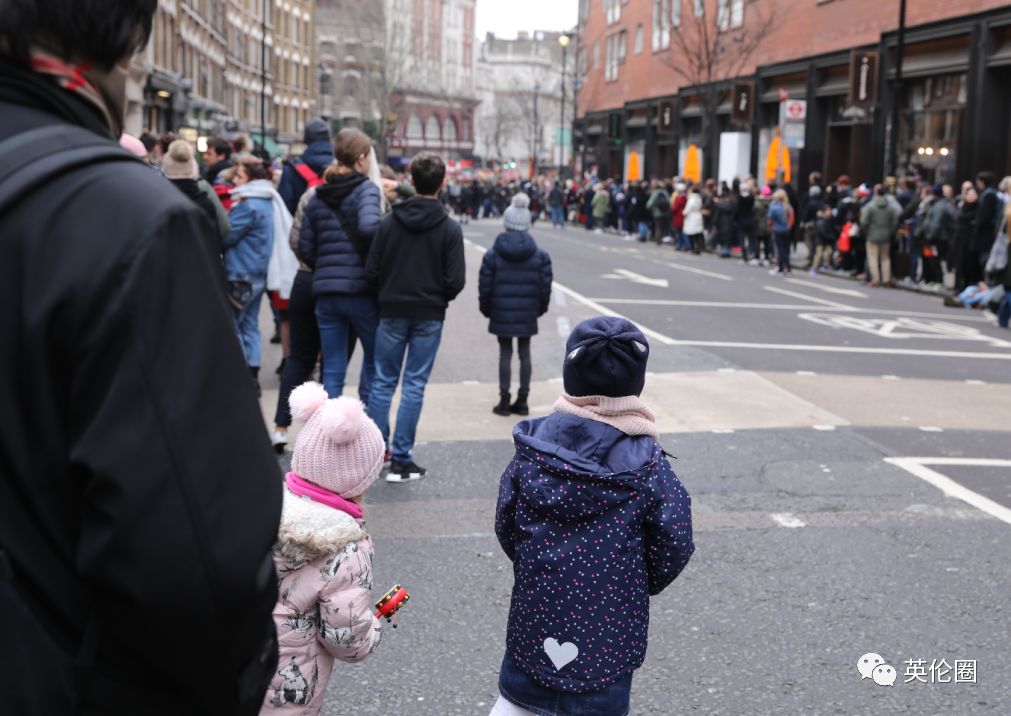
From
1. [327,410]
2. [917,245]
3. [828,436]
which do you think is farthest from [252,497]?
[917,245]

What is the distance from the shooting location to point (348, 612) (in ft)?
10.4

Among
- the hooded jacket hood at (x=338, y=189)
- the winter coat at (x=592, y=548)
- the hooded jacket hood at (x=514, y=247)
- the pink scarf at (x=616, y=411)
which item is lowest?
the winter coat at (x=592, y=548)

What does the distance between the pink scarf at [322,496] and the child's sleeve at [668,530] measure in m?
0.77

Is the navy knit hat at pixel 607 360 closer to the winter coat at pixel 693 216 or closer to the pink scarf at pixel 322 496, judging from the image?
the pink scarf at pixel 322 496

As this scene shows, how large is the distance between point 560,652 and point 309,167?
706 centimetres

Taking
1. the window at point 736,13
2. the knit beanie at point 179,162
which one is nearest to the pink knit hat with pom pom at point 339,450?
the knit beanie at point 179,162

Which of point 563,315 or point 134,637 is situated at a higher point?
point 134,637

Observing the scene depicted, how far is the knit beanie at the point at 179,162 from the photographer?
800cm

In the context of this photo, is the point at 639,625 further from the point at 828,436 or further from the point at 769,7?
the point at 769,7

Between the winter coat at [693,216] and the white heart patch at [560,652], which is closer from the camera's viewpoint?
the white heart patch at [560,652]

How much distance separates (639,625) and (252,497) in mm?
1844

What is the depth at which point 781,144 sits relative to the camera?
32.9m

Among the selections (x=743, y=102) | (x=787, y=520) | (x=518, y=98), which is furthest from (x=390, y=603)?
(x=518, y=98)

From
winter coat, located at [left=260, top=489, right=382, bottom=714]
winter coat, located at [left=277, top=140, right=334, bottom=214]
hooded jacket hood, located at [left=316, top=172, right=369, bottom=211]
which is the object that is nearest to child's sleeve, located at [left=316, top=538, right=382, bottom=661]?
winter coat, located at [left=260, top=489, right=382, bottom=714]
